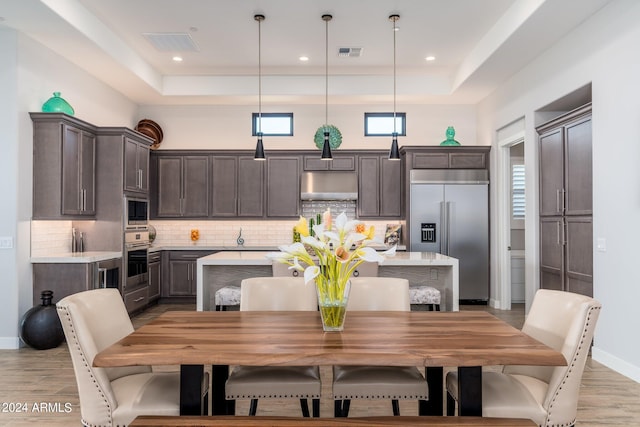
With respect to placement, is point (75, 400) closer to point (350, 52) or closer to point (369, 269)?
point (369, 269)

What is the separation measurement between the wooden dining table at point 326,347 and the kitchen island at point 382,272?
6.00 ft

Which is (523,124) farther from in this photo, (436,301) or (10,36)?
(10,36)

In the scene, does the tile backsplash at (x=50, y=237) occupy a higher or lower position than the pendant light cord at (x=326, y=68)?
lower

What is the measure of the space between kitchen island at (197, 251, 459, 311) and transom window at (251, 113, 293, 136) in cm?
349

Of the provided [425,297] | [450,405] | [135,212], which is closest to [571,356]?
[450,405]

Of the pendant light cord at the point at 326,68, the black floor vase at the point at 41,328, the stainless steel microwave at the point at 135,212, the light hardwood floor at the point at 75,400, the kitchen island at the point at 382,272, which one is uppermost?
the pendant light cord at the point at 326,68

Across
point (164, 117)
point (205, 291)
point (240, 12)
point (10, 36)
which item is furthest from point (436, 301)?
point (164, 117)

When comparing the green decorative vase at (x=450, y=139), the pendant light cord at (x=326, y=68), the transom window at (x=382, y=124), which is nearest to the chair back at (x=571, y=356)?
the pendant light cord at (x=326, y=68)

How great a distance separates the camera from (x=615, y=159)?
3.81m

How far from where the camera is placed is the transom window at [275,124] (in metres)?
7.55

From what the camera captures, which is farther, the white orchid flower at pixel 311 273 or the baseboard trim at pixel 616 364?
the baseboard trim at pixel 616 364

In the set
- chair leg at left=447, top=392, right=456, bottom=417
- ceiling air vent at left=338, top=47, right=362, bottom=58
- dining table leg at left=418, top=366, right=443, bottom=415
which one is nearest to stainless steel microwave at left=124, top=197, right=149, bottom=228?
ceiling air vent at left=338, top=47, right=362, bottom=58

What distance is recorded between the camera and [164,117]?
7512 millimetres

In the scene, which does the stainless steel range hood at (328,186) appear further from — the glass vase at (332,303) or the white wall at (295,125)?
the glass vase at (332,303)
